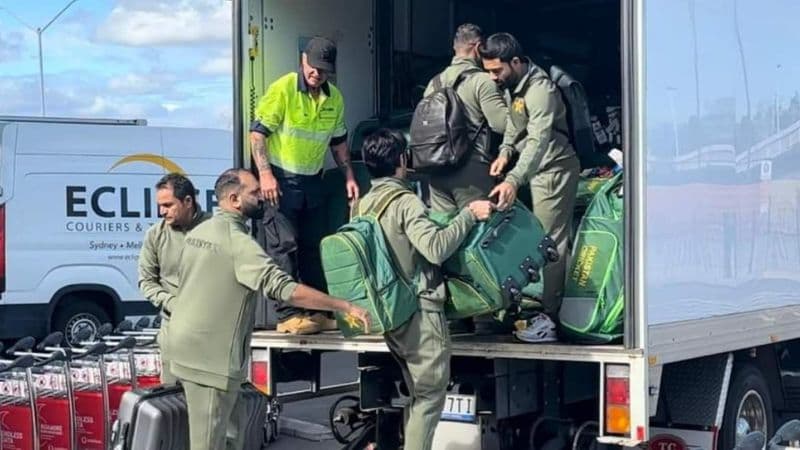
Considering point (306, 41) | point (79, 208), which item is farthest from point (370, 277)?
point (79, 208)

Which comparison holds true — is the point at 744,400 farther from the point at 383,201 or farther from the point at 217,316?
the point at 217,316

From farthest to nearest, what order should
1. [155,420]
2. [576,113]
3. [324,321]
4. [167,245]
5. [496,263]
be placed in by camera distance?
1. [167,245]
2. [324,321]
3. [576,113]
4. [155,420]
5. [496,263]

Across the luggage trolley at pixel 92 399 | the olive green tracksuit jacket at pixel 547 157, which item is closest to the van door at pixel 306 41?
the olive green tracksuit jacket at pixel 547 157

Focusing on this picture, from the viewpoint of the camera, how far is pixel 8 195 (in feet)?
43.0

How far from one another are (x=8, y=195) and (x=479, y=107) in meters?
7.99

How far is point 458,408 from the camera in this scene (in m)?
6.20

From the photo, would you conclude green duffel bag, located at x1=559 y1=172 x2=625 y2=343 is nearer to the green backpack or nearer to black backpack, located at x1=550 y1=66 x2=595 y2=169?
black backpack, located at x1=550 y1=66 x2=595 y2=169

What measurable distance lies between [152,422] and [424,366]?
132cm

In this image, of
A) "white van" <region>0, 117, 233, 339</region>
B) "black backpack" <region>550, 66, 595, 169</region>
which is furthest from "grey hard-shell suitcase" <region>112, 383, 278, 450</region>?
"white van" <region>0, 117, 233, 339</region>

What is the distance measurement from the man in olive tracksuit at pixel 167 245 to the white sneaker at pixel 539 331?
1924 mm

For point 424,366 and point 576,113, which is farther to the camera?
point 576,113

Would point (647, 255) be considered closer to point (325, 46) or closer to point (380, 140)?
point (380, 140)

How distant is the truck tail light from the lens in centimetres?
553

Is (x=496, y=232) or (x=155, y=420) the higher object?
(x=496, y=232)
